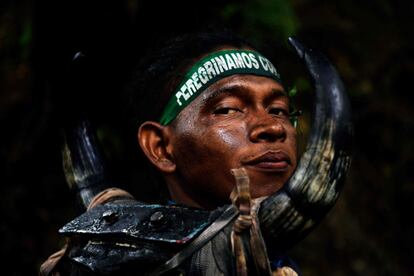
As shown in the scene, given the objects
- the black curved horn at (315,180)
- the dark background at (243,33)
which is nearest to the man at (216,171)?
the black curved horn at (315,180)

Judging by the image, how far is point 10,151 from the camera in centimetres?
584

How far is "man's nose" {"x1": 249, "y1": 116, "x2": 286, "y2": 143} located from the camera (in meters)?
2.29

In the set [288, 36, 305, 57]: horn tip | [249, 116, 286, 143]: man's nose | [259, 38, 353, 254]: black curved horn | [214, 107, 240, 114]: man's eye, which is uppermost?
[288, 36, 305, 57]: horn tip

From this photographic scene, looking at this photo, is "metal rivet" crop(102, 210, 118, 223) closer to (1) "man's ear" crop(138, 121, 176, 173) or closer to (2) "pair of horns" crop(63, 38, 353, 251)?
(1) "man's ear" crop(138, 121, 176, 173)

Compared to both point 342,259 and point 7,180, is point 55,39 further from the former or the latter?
point 342,259

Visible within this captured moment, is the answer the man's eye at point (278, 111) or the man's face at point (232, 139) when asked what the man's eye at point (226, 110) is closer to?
the man's face at point (232, 139)

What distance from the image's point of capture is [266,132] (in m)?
2.30

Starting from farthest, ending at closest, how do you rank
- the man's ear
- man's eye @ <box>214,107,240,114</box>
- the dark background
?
the dark background, the man's ear, man's eye @ <box>214,107,240,114</box>

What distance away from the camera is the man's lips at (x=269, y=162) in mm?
2238

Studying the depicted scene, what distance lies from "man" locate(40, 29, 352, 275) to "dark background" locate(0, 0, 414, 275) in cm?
110

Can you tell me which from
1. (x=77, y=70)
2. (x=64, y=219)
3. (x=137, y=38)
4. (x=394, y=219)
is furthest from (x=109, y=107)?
(x=394, y=219)

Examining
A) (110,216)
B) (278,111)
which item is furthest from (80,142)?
(278,111)

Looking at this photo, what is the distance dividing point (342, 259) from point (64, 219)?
2.72 meters

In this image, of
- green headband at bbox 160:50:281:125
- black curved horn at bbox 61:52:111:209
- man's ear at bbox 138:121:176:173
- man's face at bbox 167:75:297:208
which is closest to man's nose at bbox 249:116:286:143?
man's face at bbox 167:75:297:208
